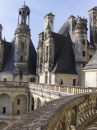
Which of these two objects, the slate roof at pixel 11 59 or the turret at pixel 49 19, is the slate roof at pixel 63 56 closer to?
the turret at pixel 49 19

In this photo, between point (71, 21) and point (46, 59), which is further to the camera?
point (71, 21)

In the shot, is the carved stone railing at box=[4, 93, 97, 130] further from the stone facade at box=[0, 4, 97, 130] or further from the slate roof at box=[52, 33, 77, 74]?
the slate roof at box=[52, 33, 77, 74]

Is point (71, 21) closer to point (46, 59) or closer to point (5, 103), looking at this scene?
point (46, 59)

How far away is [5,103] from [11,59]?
10.2m

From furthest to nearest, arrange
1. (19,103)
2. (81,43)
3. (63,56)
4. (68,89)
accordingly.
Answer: (19,103), (63,56), (81,43), (68,89)

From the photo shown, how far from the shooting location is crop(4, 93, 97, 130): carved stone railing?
9.10ft

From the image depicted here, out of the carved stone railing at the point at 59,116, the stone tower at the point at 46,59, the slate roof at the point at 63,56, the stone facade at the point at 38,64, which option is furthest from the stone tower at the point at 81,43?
the carved stone railing at the point at 59,116

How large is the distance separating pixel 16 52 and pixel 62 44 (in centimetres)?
1027

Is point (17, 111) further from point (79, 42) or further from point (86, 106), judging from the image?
point (86, 106)

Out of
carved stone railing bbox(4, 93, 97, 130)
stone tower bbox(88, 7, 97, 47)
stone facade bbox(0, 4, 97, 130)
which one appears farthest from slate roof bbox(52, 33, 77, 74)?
carved stone railing bbox(4, 93, 97, 130)

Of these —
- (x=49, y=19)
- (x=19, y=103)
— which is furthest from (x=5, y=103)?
(x=49, y=19)

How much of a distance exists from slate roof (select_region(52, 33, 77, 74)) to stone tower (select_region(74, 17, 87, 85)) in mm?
1170

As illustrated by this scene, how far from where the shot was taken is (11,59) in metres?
42.7

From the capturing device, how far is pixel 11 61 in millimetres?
42281
